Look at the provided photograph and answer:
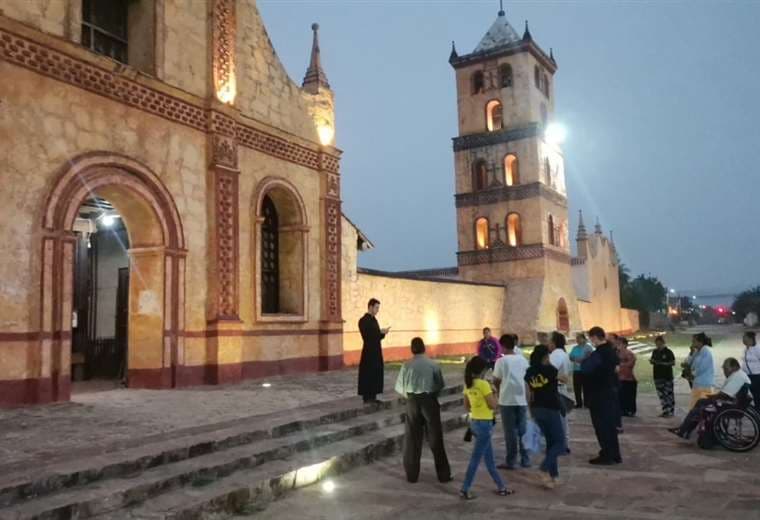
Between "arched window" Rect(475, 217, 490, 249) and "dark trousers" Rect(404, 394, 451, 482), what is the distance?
90.0ft

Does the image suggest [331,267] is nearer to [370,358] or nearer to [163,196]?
[163,196]

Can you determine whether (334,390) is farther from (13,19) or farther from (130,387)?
(13,19)

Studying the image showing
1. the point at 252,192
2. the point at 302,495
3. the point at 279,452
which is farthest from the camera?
the point at 252,192

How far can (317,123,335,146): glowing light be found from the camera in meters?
16.2

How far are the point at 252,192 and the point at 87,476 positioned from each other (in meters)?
8.92

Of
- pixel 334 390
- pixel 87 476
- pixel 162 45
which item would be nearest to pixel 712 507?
pixel 87 476

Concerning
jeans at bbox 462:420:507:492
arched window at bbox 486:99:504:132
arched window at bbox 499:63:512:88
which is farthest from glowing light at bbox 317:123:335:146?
arched window at bbox 499:63:512:88

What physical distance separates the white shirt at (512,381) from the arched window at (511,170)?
27.3m

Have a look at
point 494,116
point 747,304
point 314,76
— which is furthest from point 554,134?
point 747,304

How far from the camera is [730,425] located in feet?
26.5

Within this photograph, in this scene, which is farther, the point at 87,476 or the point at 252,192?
the point at 252,192

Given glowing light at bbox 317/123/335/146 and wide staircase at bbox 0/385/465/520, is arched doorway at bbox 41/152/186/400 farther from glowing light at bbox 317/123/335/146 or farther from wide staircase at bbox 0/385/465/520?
glowing light at bbox 317/123/335/146

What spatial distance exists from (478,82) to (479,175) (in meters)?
5.07

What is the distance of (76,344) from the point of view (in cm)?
1474
